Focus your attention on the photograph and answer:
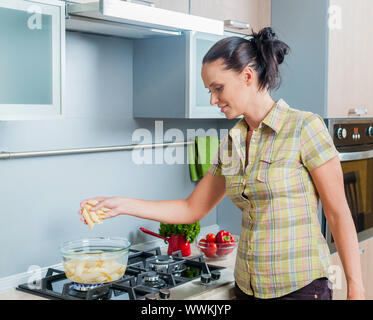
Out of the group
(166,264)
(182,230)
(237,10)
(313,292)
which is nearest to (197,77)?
(237,10)

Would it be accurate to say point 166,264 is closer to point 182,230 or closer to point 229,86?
point 182,230

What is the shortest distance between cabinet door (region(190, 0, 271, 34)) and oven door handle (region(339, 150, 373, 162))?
720 mm

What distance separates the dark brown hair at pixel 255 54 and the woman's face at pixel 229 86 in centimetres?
2

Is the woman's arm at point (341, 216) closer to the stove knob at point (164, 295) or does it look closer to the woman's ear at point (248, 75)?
Result: the woman's ear at point (248, 75)

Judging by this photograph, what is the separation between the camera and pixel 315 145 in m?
1.62

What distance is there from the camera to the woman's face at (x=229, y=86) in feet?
5.46

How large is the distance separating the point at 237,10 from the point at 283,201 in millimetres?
1030

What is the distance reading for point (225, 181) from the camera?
1.87 meters

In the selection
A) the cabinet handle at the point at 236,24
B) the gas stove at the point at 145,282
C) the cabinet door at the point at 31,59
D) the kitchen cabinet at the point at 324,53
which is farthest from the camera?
the kitchen cabinet at the point at 324,53

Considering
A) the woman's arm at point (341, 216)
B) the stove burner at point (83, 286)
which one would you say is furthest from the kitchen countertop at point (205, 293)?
the woman's arm at point (341, 216)

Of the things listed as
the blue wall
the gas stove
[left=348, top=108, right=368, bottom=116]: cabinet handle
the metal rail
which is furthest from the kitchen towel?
[left=348, top=108, right=368, bottom=116]: cabinet handle
